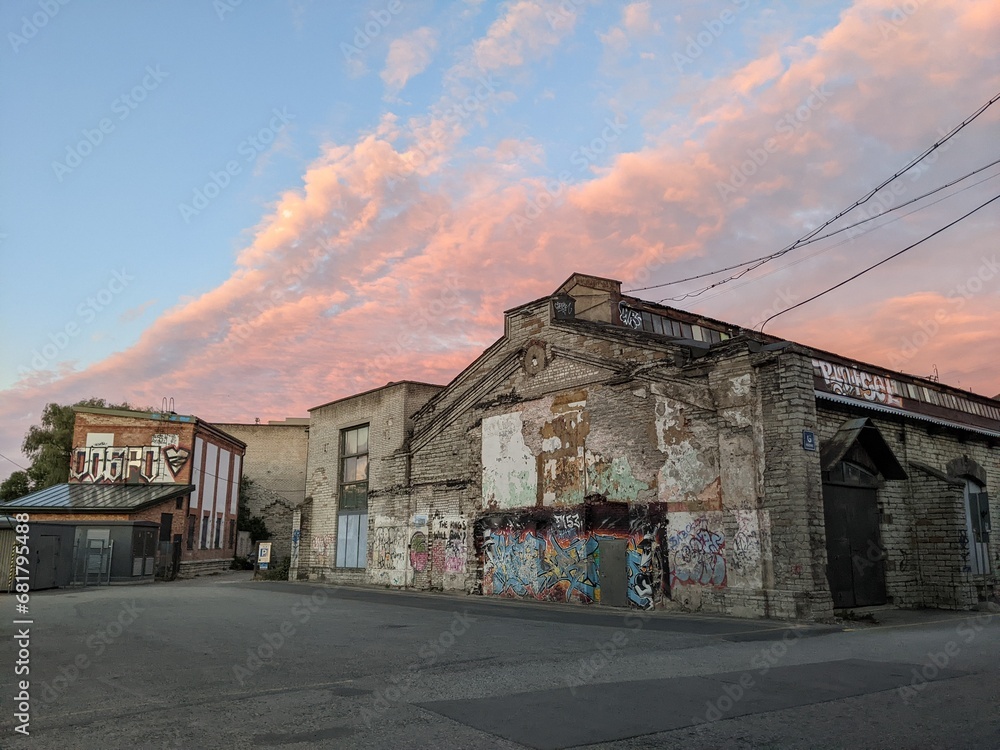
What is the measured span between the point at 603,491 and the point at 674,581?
322 cm

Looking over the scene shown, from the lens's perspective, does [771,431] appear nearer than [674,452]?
Yes

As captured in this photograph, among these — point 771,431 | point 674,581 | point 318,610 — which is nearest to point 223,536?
point 318,610

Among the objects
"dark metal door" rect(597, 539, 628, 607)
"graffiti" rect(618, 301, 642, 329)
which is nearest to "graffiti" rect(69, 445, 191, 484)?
"graffiti" rect(618, 301, 642, 329)

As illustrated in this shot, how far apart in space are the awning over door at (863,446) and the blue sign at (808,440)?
91 centimetres

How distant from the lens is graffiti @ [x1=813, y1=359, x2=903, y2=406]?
21094mm

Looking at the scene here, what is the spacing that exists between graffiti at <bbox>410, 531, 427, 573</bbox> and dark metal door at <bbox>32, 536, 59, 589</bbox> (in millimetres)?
11768

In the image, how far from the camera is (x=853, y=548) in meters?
16.6


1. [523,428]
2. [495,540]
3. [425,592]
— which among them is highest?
[523,428]

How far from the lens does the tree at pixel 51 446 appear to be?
4662cm

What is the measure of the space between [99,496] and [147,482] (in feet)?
8.17

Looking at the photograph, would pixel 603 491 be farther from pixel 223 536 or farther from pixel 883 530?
pixel 223 536

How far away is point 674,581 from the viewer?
16.8 m

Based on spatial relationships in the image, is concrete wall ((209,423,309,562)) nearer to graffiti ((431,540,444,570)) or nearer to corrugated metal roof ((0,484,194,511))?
corrugated metal roof ((0,484,194,511))

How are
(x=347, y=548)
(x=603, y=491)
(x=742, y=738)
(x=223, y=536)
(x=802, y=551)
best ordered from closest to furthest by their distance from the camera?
1. (x=742, y=738)
2. (x=802, y=551)
3. (x=603, y=491)
4. (x=347, y=548)
5. (x=223, y=536)
